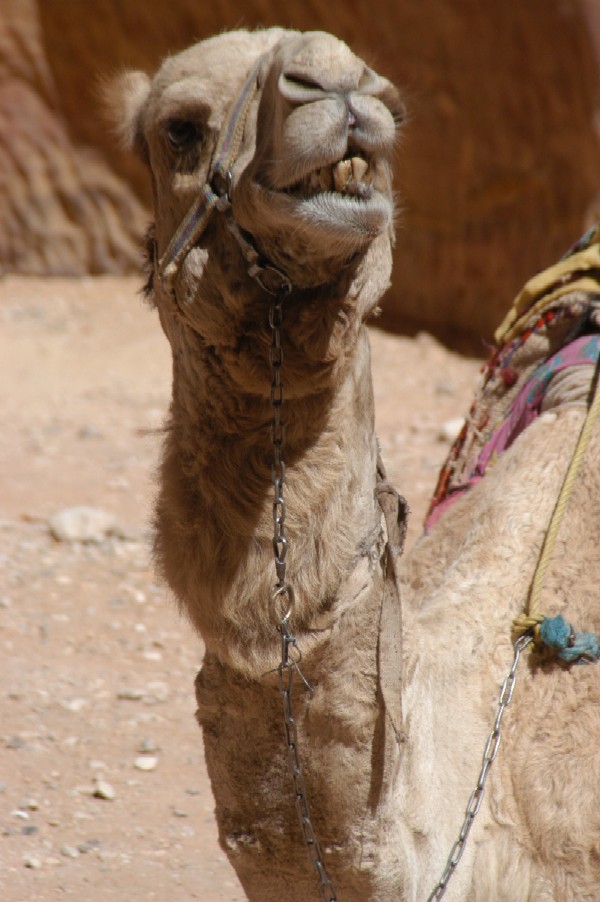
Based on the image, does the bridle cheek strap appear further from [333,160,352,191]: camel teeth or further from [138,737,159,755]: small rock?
[138,737,159,755]: small rock

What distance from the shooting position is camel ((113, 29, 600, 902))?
1490 mm

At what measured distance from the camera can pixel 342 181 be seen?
4.81 feet

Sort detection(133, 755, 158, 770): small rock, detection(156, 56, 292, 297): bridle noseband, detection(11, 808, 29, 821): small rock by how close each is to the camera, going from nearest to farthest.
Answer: detection(156, 56, 292, 297): bridle noseband
detection(11, 808, 29, 821): small rock
detection(133, 755, 158, 770): small rock

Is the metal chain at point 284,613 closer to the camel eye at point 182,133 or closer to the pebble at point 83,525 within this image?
the camel eye at point 182,133

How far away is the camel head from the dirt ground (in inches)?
16.5

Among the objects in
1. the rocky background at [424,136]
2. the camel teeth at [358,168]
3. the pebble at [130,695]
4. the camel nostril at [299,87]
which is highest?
the camel nostril at [299,87]

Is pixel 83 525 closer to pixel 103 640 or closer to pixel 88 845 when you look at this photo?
pixel 103 640

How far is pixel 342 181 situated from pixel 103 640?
3238 millimetres

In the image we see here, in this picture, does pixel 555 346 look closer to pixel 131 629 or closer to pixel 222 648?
pixel 222 648

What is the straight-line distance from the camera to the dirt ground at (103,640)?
314 cm

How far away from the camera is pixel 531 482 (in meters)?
2.36

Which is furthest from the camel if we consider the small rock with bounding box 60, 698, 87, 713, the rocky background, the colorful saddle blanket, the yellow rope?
the rocky background

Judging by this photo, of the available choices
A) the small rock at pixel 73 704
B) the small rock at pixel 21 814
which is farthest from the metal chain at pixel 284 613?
the small rock at pixel 73 704

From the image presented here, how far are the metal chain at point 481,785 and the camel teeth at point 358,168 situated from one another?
3.04ft
